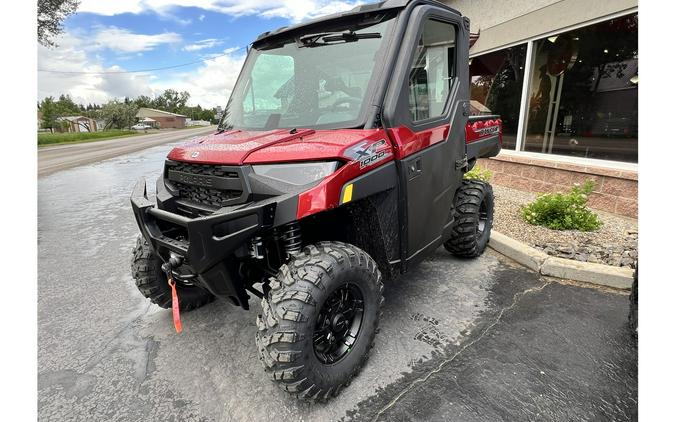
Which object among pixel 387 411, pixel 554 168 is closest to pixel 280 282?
pixel 387 411

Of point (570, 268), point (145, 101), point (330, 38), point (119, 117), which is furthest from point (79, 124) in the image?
point (570, 268)

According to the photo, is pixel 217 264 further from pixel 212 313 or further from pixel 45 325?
pixel 45 325

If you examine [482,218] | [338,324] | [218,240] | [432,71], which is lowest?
[338,324]

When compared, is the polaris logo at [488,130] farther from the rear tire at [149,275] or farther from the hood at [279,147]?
the rear tire at [149,275]

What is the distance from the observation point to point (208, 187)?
225cm

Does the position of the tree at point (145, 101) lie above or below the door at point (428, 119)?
above

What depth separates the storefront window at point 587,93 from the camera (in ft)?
18.7

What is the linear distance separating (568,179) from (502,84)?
2.80 m

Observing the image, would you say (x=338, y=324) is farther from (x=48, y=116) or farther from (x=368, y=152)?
(x=48, y=116)

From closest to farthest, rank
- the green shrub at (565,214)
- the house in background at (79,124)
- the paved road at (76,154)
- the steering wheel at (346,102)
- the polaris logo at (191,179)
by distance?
1. the polaris logo at (191,179)
2. the steering wheel at (346,102)
3. the green shrub at (565,214)
4. the paved road at (76,154)
5. the house in background at (79,124)

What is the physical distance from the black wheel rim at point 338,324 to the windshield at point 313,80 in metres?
1.08

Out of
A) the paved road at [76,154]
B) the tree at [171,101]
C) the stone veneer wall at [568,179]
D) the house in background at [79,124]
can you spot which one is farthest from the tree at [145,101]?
the stone veneer wall at [568,179]

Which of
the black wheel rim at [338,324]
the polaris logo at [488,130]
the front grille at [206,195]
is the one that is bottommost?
the black wheel rim at [338,324]

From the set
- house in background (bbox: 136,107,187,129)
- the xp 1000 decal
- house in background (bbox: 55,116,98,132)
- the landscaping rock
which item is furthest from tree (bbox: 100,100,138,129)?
the xp 1000 decal
